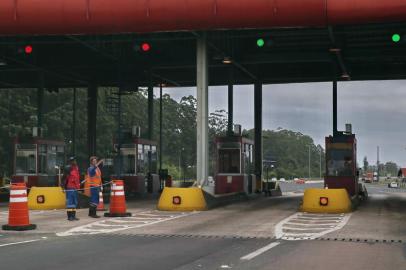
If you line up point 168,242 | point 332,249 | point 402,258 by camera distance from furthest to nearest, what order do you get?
1. point 168,242
2. point 332,249
3. point 402,258

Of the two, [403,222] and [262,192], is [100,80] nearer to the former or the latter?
[262,192]

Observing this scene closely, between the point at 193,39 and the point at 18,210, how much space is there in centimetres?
1550

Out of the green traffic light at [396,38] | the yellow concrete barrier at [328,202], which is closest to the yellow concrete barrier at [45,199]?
the yellow concrete barrier at [328,202]

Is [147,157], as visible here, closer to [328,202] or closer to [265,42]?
[265,42]

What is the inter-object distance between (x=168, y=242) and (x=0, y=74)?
31.2 metres

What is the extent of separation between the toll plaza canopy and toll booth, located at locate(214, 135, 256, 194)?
13.2 ft

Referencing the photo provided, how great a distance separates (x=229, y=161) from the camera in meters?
28.9

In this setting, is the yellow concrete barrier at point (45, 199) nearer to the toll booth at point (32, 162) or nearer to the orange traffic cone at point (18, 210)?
the orange traffic cone at point (18, 210)

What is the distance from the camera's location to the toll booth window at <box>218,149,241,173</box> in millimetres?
28719

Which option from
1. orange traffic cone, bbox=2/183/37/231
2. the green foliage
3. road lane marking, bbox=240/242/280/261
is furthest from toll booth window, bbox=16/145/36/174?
road lane marking, bbox=240/242/280/261

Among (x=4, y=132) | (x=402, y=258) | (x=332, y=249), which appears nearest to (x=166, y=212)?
(x=332, y=249)

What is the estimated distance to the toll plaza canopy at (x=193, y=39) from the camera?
66.1 feet

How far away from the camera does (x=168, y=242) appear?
1231cm

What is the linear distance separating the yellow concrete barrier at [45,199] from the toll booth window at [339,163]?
12583mm
